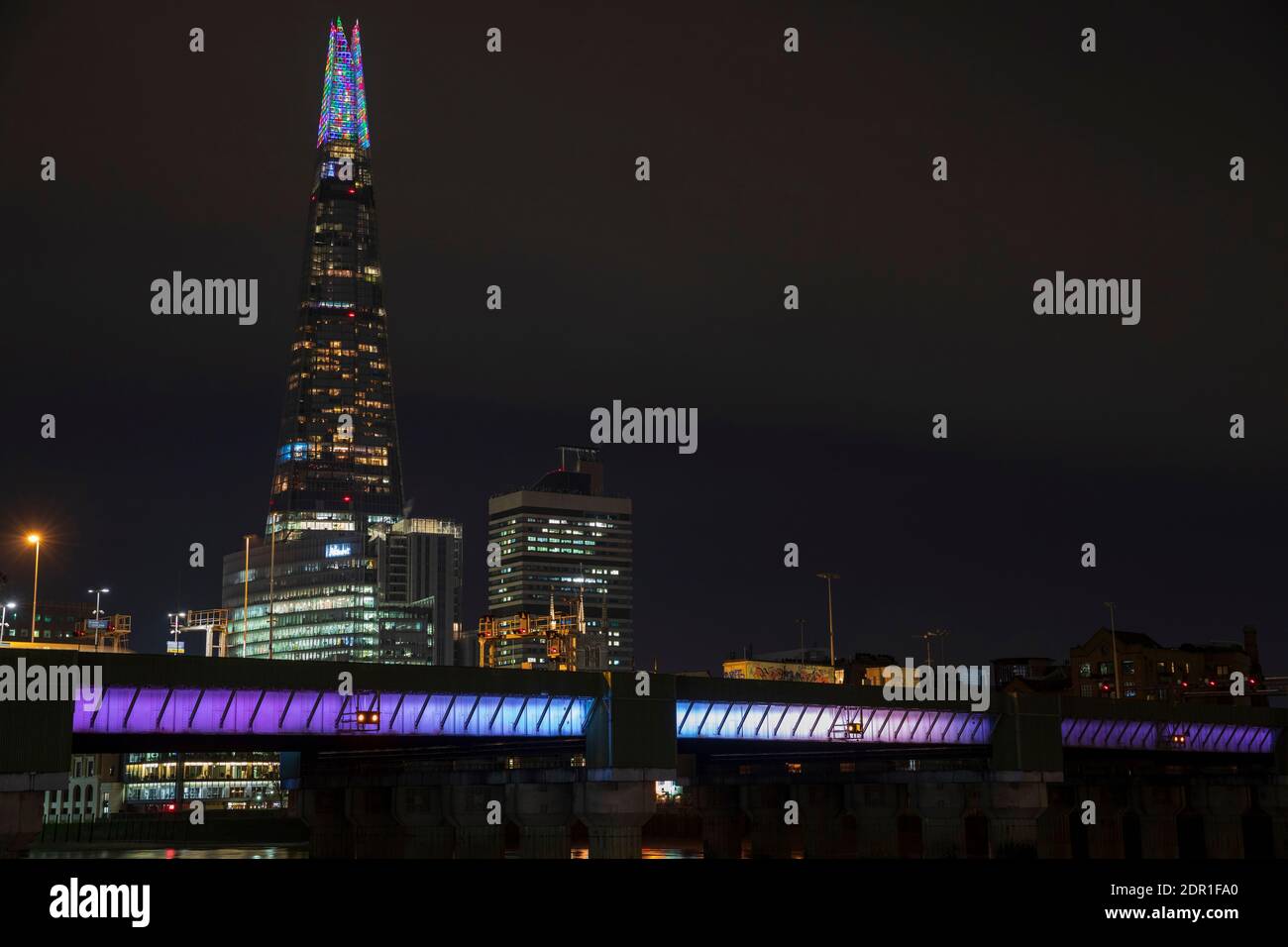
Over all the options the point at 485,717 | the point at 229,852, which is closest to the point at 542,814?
the point at 485,717

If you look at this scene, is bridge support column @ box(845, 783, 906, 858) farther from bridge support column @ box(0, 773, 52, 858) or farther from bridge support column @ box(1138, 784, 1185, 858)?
bridge support column @ box(0, 773, 52, 858)

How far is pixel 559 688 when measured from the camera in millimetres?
81625

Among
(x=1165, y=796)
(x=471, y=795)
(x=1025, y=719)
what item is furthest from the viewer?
(x=1165, y=796)

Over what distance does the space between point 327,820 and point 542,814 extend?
85.6ft

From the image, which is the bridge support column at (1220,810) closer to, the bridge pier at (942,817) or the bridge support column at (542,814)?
the bridge pier at (942,817)

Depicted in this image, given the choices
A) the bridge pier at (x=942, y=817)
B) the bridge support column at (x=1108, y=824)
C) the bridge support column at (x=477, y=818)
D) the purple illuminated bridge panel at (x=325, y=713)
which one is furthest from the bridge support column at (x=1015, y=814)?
the bridge support column at (x=477, y=818)

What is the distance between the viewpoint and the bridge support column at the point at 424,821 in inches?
3745

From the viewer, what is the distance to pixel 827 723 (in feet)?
310
